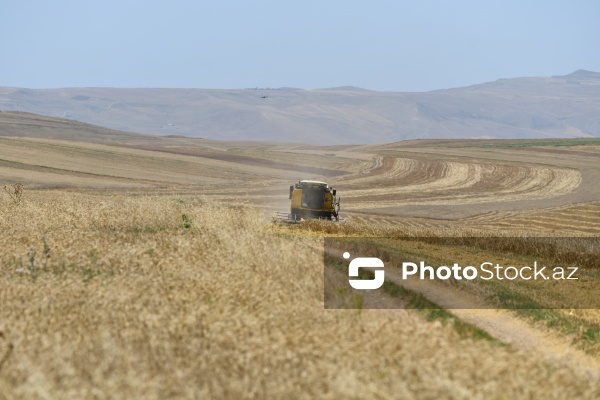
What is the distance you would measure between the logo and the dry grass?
18.8 feet

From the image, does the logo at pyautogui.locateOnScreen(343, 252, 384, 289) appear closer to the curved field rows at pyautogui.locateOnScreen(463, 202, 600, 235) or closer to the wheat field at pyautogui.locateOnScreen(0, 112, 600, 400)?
the wheat field at pyautogui.locateOnScreen(0, 112, 600, 400)

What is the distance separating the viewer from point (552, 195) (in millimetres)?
81375

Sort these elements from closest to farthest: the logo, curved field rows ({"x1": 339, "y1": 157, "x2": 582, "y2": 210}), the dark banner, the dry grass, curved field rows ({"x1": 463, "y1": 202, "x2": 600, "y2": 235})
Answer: the dry grass, the dark banner, the logo, curved field rows ({"x1": 463, "y1": 202, "x2": 600, "y2": 235}), curved field rows ({"x1": 339, "y1": 157, "x2": 582, "y2": 210})

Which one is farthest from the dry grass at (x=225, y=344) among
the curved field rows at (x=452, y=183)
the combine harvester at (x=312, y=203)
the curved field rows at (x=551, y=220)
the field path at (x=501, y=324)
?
the curved field rows at (x=452, y=183)

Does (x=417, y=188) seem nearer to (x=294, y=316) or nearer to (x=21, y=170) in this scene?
(x=21, y=170)

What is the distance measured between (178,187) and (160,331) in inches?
2934

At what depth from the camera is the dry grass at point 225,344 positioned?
25.3 feet

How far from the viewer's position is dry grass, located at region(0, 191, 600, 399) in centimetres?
771

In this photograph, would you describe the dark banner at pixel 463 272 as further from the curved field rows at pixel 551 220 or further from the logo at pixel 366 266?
the curved field rows at pixel 551 220

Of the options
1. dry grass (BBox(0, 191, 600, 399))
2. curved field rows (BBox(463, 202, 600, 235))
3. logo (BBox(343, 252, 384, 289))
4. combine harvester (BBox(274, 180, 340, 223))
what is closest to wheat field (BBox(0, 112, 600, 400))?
dry grass (BBox(0, 191, 600, 399))

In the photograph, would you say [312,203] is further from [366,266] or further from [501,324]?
[501,324]

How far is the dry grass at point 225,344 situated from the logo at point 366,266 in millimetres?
5741

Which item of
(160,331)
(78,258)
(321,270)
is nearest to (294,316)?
(160,331)

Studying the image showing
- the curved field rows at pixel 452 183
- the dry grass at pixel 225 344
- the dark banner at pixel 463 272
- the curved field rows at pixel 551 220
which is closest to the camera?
the dry grass at pixel 225 344
